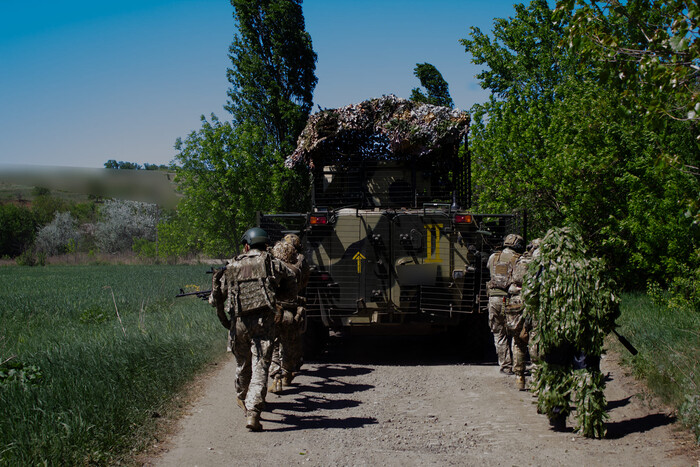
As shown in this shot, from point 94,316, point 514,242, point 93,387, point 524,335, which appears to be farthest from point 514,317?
point 94,316

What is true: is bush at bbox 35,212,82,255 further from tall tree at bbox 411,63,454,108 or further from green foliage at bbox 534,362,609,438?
green foliage at bbox 534,362,609,438

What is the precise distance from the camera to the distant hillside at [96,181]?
10.3 metres

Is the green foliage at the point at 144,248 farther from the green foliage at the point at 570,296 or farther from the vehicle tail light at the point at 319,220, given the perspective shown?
the green foliage at the point at 570,296

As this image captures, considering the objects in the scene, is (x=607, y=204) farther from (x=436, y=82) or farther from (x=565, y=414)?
(x=436, y=82)

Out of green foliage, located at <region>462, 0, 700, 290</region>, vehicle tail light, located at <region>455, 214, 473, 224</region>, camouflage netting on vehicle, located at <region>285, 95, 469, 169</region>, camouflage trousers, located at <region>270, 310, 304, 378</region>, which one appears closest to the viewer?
camouflage trousers, located at <region>270, 310, 304, 378</region>

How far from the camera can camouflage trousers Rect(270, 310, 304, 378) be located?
25.6ft

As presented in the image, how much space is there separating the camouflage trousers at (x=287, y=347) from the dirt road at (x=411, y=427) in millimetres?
295

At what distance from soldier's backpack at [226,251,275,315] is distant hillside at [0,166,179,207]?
17.7 feet

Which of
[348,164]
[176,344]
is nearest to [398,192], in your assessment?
[348,164]

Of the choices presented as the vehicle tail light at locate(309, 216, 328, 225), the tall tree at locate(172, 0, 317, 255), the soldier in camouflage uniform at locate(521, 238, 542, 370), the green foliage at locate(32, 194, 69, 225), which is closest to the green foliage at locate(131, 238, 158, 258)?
the green foliage at locate(32, 194, 69, 225)

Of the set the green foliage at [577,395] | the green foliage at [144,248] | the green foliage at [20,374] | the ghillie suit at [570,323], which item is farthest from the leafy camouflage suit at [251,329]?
the green foliage at [144,248]

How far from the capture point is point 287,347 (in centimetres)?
802

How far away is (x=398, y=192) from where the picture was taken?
11070mm

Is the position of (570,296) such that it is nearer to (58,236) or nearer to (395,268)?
(395,268)
